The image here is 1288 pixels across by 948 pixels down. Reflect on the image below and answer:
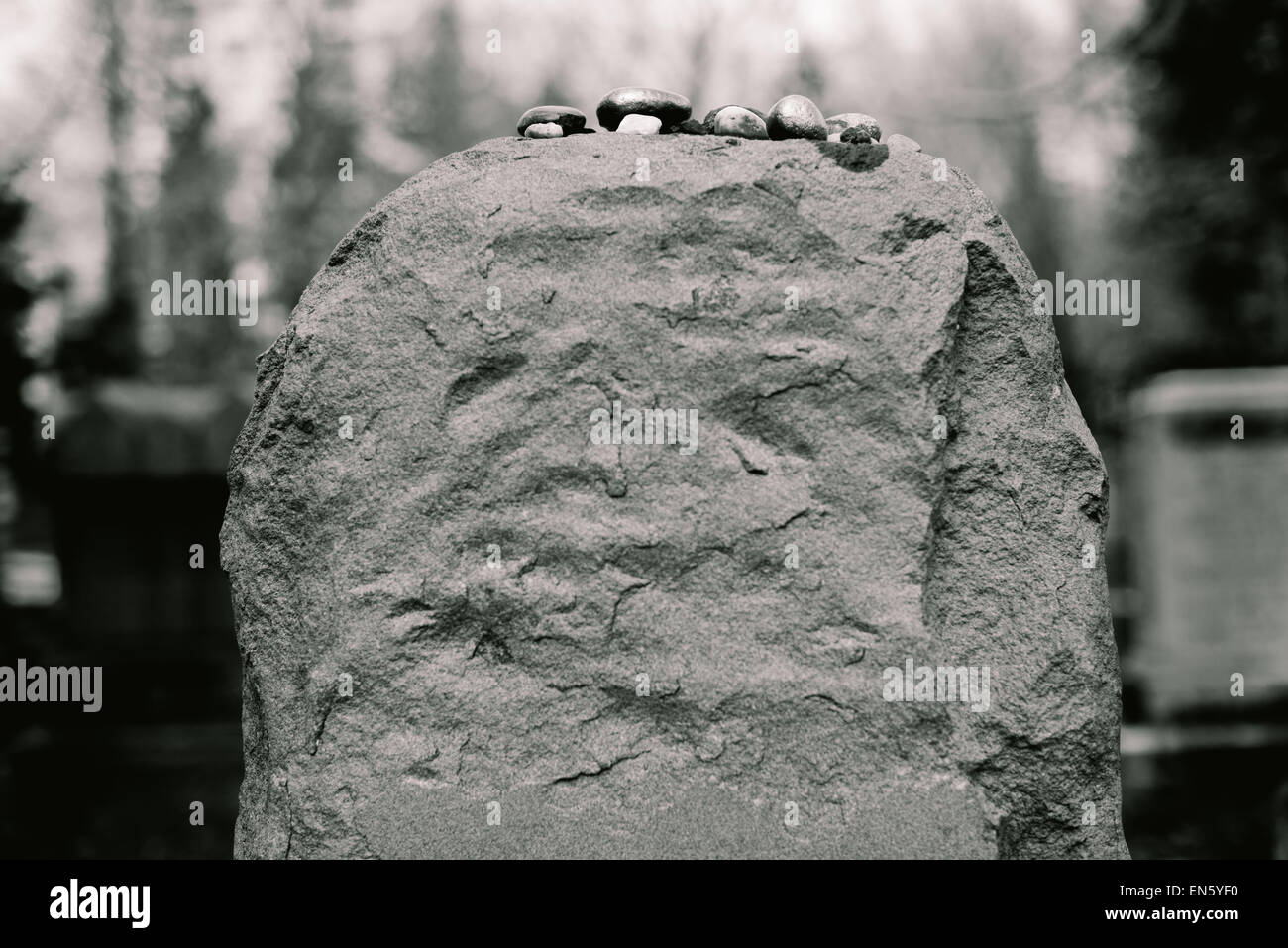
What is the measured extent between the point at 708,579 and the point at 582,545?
31cm

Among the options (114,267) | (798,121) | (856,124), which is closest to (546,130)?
(798,121)

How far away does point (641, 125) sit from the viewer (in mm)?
3355

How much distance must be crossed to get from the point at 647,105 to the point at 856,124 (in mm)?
554

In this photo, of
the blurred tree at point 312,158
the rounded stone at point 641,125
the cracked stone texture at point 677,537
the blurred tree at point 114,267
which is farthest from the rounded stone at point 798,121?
the blurred tree at point 312,158

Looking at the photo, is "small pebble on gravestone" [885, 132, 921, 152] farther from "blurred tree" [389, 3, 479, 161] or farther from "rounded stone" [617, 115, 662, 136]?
"blurred tree" [389, 3, 479, 161]

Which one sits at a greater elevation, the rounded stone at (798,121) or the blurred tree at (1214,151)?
the blurred tree at (1214,151)

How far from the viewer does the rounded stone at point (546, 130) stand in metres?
3.39

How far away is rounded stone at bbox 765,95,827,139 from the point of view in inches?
131

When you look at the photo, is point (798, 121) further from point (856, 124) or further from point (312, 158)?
point (312, 158)

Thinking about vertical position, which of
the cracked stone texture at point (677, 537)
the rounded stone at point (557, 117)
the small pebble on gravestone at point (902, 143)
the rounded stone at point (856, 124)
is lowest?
the cracked stone texture at point (677, 537)

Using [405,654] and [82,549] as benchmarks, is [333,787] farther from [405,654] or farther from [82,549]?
[82,549]

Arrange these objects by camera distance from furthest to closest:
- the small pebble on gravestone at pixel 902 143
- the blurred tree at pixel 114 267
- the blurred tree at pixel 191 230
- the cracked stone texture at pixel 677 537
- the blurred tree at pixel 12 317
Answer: the blurred tree at pixel 191 230, the blurred tree at pixel 114 267, the blurred tree at pixel 12 317, the small pebble on gravestone at pixel 902 143, the cracked stone texture at pixel 677 537

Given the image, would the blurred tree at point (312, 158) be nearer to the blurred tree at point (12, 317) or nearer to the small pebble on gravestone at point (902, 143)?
the blurred tree at point (12, 317)

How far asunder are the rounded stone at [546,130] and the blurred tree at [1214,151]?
5.19m
